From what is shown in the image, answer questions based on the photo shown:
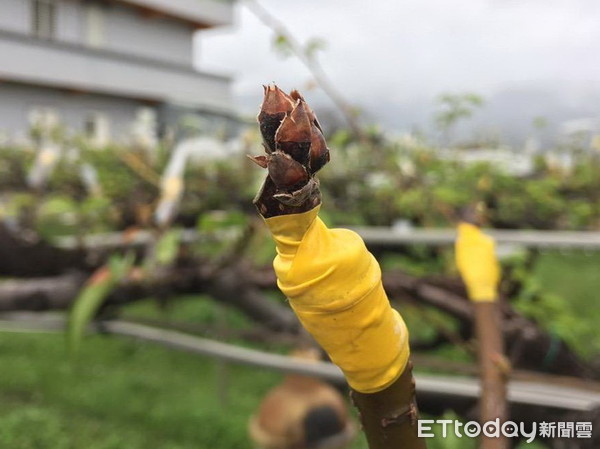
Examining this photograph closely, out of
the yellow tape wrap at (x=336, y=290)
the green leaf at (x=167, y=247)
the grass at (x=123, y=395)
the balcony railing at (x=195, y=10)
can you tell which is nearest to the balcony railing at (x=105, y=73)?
the balcony railing at (x=195, y=10)

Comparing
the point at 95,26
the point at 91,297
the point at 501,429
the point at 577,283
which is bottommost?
the point at 577,283

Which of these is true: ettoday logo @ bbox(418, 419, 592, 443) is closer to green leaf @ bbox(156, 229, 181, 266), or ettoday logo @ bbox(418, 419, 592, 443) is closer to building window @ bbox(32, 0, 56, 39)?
green leaf @ bbox(156, 229, 181, 266)

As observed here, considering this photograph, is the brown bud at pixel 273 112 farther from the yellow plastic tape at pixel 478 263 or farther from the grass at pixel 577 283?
the grass at pixel 577 283

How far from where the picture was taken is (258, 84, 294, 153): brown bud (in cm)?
20

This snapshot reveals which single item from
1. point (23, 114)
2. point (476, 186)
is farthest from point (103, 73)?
point (476, 186)

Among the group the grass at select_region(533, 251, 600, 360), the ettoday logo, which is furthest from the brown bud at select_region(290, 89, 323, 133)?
the grass at select_region(533, 251, 600, 360)

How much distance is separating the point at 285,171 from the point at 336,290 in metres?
0.05

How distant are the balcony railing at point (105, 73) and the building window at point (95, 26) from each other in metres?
0.43

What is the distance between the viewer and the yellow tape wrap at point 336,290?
215mm

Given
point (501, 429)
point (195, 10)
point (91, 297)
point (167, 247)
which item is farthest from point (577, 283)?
point (195, 10)

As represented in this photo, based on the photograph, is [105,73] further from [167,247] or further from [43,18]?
[167,247]

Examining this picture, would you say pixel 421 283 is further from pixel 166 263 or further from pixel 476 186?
pixel 476 186

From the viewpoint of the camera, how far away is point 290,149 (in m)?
0.19

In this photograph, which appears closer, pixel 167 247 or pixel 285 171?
pixel 285 171
